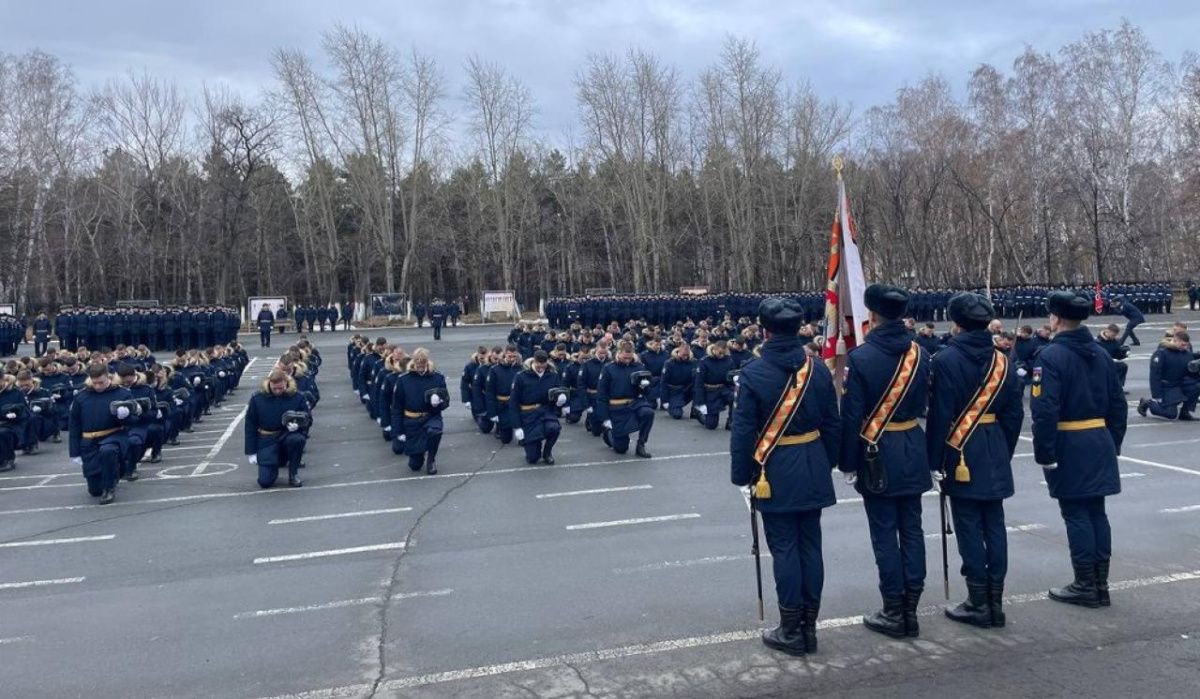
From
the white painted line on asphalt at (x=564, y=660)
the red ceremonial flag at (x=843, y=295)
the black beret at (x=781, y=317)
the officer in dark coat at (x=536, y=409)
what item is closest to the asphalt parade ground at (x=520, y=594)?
the white painted line on asphalt at (x=564, y=660)

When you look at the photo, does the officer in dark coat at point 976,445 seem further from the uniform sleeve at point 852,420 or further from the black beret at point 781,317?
the black beret at point 781,317

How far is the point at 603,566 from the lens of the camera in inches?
299

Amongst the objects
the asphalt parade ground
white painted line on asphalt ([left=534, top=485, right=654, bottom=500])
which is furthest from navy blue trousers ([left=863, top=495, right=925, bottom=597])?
white painted line on asphalt ([left=534, top=485, right=654, bottom=500])

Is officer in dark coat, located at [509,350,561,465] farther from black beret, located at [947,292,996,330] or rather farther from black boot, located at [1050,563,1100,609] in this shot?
black boot, located at [1050,563,1100,609]

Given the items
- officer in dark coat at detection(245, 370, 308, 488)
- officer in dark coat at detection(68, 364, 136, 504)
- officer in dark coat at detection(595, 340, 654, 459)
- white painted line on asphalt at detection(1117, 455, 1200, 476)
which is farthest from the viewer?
officer in dark coat at detection(595, 340, 654, 459)

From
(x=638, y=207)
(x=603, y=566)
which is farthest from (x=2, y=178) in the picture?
(x=603, y=566)

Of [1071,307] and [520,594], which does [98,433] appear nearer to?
[520,594]

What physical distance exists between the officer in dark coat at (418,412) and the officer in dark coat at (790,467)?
24.9 feet

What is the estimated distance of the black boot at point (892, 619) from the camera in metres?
5.65

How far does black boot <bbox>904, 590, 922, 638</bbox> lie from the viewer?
568cm

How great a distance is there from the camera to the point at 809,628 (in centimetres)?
547

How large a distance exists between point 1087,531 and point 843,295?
11.0 feet

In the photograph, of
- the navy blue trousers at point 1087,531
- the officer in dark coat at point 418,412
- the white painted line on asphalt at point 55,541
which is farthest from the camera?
the officer in dark coat at point 418,412

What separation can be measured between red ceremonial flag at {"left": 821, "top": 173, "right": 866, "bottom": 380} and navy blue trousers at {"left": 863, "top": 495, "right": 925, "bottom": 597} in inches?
117
